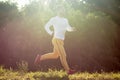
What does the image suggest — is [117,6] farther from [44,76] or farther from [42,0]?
[44,76]

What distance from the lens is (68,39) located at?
1591 centimetres

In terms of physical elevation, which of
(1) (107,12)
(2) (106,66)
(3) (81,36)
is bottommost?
(2) (106,66)

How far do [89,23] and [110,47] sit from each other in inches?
57.1

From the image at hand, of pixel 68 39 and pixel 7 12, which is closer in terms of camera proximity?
pixel 68 39

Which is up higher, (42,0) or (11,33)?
(42,0)

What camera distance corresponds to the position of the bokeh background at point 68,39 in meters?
15.7

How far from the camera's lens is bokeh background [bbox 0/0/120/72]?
15734 mm

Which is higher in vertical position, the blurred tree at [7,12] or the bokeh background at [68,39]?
the blurred tree at [7,12]

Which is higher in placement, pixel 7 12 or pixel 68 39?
pixel 7 12

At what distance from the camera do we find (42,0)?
1769 cm

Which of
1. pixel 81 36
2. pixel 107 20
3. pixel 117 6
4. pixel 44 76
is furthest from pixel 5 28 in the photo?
pixel 44 76

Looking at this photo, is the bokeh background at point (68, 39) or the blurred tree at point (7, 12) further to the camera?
the blurred tree at point (7, 12)

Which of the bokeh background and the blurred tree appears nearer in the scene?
Result: the bokeh background

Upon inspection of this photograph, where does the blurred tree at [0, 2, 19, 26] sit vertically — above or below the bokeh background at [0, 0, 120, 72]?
above
